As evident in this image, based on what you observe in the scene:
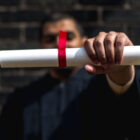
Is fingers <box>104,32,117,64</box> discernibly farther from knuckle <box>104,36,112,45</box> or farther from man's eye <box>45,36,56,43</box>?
man's eye <box>45,36,56,43</box>

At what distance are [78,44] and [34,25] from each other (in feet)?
0.76

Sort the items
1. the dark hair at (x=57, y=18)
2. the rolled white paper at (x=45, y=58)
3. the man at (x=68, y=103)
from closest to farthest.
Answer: the rolled white paper at (x=45, y=58) < the man at (x=68, y=103) < the dark hair at (x=57, y=18)

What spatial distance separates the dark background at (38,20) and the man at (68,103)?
0.16ft

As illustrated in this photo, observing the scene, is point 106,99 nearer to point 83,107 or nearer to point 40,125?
point 83,107

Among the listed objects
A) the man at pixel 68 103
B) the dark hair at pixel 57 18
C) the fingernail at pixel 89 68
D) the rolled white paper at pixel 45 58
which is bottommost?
the man at pixel 68 103

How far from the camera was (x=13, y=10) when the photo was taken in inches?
60.0

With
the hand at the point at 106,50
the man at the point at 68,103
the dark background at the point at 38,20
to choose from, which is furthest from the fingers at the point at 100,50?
the dark background at the point at 38,20

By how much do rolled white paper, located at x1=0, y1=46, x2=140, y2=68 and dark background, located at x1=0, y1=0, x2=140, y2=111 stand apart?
3.04 feet

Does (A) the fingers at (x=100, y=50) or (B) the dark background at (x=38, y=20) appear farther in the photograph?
(B) the dark background at (x=38, y=20)

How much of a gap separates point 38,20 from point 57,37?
0.40 ft

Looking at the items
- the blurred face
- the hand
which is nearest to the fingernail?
the hand

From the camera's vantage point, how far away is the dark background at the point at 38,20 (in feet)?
4.92

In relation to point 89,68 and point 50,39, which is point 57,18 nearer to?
point 50,39

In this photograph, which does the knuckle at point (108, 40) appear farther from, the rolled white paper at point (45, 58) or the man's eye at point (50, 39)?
the man's eye at point (50, 39)
